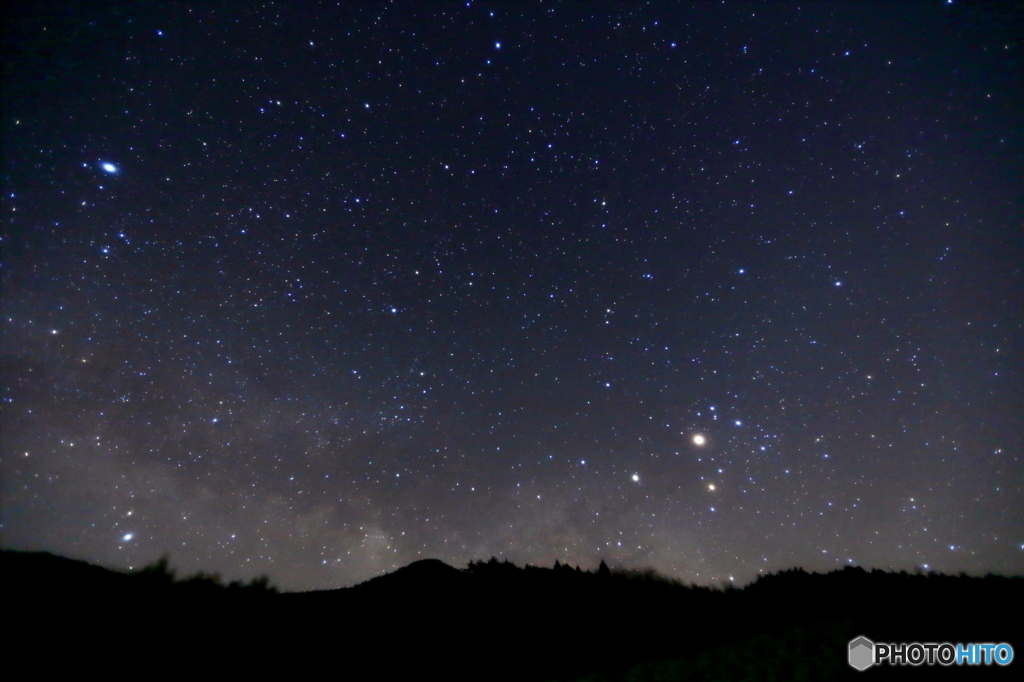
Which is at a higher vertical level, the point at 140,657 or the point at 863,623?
the point at 863,623

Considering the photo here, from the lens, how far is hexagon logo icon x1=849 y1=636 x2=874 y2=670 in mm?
5453

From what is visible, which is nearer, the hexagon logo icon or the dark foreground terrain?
the hexagon logo icon

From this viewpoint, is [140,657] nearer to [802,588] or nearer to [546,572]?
[546,572]

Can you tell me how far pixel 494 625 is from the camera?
852 centimetres

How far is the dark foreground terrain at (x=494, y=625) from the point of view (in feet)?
19.5

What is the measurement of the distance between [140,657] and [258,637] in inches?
66.2

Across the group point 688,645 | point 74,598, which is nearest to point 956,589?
point 688,645

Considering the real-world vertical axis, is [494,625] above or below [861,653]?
below

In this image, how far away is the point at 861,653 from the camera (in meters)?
5.64

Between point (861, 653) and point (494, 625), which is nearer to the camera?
point (861, 653)

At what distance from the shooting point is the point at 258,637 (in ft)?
25.1

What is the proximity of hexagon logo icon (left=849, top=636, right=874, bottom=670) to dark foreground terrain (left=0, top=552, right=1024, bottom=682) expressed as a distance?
0.11 metres

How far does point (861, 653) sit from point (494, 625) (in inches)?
235

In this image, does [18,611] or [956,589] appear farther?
[956,589]
